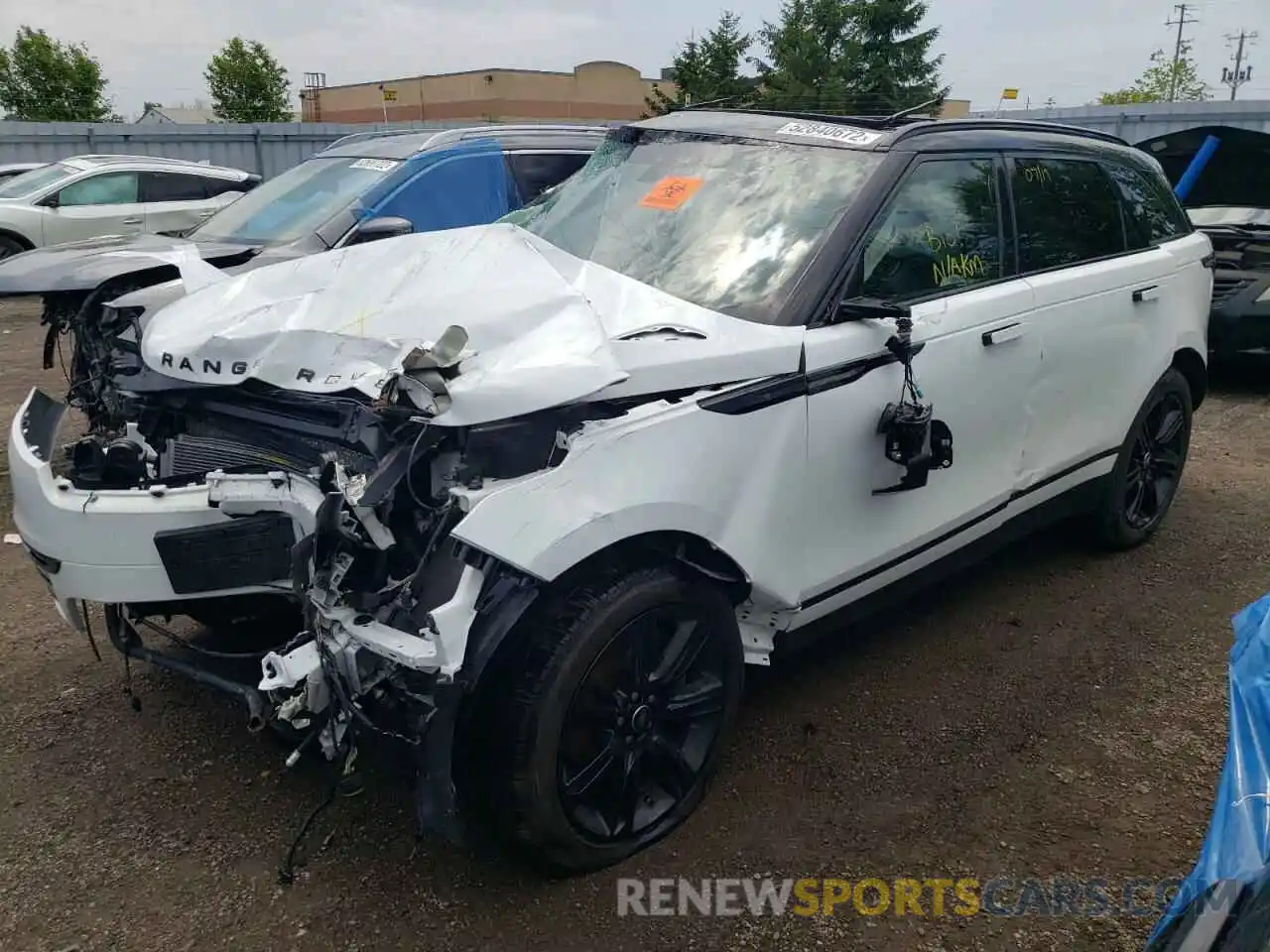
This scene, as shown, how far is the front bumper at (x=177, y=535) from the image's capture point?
2516mm

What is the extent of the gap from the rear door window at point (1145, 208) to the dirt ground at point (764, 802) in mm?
1669

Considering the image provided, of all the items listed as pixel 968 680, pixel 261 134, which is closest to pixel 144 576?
pixel 968 680

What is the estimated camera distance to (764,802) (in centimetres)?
299

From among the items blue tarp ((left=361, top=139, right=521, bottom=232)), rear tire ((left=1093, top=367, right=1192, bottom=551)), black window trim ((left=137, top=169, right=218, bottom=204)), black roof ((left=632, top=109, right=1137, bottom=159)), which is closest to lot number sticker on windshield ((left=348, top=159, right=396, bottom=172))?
blue tarp ((left=361, top=139, right=521, bottom=232))

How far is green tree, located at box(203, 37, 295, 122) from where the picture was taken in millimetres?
43406

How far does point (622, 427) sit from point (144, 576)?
4.26ft

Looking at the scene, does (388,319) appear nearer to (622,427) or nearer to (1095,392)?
(622,427)

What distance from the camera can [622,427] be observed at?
2471mm

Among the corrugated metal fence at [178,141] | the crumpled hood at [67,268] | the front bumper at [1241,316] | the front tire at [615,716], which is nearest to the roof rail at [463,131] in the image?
the crumpled hood at [67,268]

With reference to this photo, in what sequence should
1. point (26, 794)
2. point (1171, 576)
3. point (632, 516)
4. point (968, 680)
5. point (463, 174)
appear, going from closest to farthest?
point (632, 516) < point (26, 794) < point (968, 680) < point (1171, 576) < point (463, 174)

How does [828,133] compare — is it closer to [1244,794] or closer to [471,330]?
[471,330]

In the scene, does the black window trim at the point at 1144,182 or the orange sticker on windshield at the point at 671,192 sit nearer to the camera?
the orange sticker on windshield at the point at 671,192

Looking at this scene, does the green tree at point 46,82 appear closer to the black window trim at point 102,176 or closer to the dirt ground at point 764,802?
the black window trim at point 102,176

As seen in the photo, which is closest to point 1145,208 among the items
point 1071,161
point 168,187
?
point 1071,161
